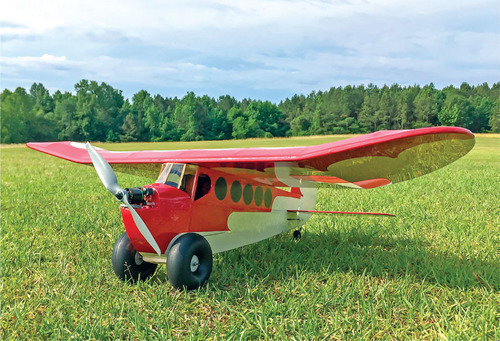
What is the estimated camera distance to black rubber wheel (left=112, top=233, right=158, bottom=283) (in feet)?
15.4

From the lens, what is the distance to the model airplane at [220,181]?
12.3 ft

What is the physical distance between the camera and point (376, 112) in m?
84.1

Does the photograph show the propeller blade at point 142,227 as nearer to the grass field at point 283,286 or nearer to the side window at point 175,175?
the grass field at point 283,286

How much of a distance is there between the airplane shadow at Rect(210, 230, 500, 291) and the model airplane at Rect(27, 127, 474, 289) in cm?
35

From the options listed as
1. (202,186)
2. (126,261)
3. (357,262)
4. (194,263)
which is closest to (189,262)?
(194,263)

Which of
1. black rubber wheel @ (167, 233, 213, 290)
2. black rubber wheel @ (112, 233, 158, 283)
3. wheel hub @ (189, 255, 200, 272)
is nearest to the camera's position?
black rubber wheel @ (167, 233, 213, 290)

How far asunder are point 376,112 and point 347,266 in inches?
3304

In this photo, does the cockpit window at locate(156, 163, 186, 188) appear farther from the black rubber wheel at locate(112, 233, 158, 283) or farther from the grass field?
the grass field

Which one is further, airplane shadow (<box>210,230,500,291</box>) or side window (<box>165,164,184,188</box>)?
airplane shadow (<box>210,230,500,291</box>)

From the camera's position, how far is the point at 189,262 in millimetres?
4398

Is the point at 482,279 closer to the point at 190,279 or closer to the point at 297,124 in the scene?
the point at 190,279

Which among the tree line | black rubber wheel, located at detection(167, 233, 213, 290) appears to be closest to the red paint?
black rubber wheel, located at detection(167, 233, 213, 290)

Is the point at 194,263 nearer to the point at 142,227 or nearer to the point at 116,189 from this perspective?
the point at 142,227

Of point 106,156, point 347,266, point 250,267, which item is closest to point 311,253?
point 347,266
